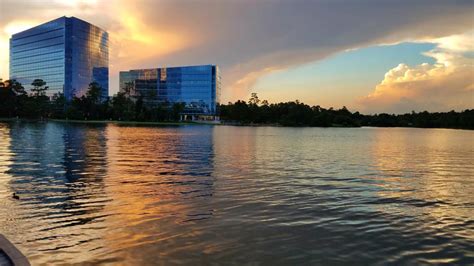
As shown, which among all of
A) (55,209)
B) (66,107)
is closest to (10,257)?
(55,209)

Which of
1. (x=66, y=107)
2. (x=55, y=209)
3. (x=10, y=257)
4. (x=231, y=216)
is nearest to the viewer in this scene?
(x=10, y=257)

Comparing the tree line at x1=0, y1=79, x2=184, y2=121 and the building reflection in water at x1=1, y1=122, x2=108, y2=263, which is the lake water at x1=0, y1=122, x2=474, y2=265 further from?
the tree line at x1=0, y1=79, x2=184, y2=121

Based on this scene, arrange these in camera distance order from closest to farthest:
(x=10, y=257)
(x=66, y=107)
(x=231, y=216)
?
(x=10, y=257)
(x=231, y=216)
(x=66, y=107)

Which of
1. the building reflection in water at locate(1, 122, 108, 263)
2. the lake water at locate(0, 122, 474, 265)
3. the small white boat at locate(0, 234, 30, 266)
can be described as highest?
the small white boat at locate(0, 234, 30, 266)

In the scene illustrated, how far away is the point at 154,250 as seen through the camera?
11.4 meters

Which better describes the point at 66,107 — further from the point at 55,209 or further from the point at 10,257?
the point at 10,257

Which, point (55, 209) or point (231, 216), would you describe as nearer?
point (231, 216)

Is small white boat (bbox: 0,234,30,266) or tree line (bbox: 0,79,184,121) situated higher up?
tree line (bbox: 0,79,184,121)

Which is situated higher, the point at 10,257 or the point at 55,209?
the point at 10,257

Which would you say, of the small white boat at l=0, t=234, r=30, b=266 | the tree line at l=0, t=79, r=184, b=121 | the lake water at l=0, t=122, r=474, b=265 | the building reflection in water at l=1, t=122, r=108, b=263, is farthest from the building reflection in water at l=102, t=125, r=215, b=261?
the tree line at l=0, t=79, r=184, b=121

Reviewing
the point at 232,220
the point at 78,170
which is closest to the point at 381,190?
the point at 232,220

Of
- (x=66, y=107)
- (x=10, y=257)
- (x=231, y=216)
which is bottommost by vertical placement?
(x=231, y=216)

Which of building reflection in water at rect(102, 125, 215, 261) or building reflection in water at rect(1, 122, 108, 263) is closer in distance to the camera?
building reflection in water at rect(1, 122, 108, 263)

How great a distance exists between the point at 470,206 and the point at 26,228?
63.4 ft
